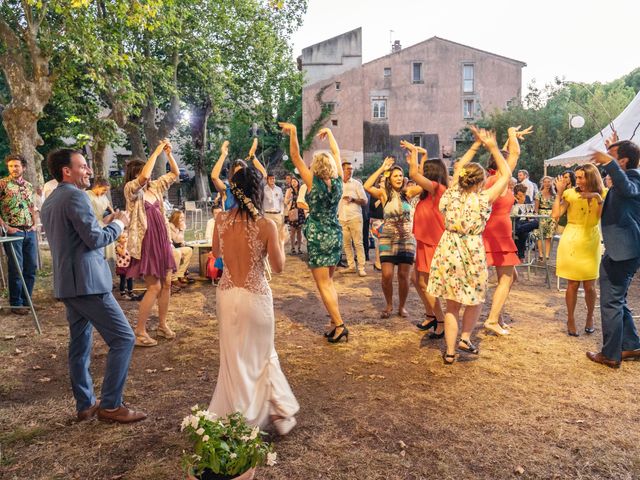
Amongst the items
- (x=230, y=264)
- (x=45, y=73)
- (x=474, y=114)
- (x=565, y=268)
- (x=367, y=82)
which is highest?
(x=367, y=82)

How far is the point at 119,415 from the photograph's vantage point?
3701mm

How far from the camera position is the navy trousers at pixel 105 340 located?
11.7 ft

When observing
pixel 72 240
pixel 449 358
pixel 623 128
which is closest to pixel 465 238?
pixel 449 358

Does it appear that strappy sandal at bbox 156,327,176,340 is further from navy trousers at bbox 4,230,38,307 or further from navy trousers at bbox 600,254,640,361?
navy trousers at bbox 600,254,640,361

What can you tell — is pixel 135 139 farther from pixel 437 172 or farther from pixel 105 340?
pixel 105 340

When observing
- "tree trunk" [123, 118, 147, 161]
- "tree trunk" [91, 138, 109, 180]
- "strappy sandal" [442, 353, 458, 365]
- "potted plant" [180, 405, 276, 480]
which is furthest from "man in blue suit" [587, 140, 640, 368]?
"tree trunk" [123, 118, 147, 161]

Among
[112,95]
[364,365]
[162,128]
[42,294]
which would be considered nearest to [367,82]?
[162,128]

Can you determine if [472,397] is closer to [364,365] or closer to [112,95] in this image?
[364,365]

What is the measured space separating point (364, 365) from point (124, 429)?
91.3 inches

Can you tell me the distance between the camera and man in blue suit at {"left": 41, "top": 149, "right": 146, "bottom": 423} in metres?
3.46

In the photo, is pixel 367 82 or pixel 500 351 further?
pixel 367 82

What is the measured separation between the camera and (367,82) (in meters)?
31.6

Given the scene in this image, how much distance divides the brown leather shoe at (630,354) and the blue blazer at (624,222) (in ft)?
3.44

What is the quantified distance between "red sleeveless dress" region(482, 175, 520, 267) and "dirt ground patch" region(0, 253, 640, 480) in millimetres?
931
